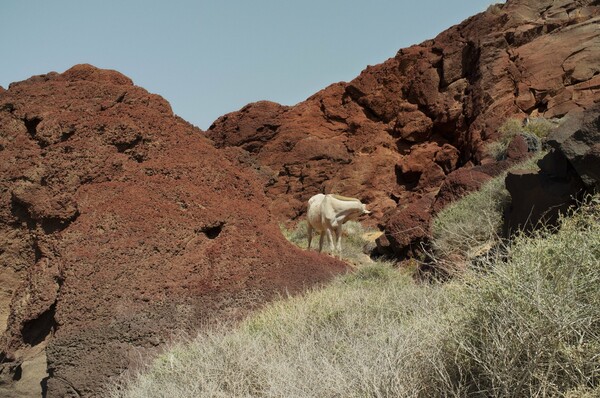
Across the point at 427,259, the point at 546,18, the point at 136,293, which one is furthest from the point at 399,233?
the point at 546,18

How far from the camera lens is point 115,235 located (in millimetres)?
6062

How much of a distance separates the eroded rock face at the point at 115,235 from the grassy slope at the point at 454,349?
2.52ft

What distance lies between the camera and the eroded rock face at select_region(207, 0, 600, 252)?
21469 mm

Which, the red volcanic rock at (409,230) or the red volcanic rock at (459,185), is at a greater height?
the red volcanic rock at (459,185)

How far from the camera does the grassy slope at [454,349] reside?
10.1 ft

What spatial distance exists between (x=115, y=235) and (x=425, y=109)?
2456 cm

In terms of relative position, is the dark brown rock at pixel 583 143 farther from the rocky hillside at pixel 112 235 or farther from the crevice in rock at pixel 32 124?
the crevice in rock at pixel 32 124

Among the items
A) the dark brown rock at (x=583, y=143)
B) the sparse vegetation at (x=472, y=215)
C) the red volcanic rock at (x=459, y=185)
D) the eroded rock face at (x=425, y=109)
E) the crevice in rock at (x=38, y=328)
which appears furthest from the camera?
the eroded rock face at (x=425, y=109)

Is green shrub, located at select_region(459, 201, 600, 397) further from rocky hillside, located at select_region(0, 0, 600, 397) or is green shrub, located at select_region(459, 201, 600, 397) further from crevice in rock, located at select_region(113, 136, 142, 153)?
crevice in rock, located at select_region(113, 136, 142, 153)

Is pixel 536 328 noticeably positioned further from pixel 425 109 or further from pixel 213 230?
pixel 425 109

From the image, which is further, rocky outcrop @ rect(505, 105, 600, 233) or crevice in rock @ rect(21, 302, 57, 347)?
rocky outcrop @ rect(505, 105, 600, 233)

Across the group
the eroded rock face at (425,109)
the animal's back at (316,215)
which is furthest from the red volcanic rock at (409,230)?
the eroded rock face at (425,109)

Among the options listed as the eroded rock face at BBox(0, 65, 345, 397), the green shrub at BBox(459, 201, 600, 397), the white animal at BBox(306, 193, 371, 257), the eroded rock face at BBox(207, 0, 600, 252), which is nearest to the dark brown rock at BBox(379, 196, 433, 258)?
the white animal at BBox(306, 193, 371, 257)

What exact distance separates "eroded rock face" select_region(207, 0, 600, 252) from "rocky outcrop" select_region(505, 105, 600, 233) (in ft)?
43.0
